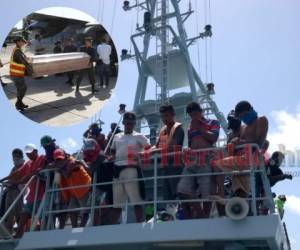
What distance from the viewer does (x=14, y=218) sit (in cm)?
728

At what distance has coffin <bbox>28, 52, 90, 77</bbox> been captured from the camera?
8289mm

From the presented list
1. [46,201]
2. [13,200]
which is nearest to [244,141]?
[46,201]

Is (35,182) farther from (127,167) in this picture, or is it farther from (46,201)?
(127,167)

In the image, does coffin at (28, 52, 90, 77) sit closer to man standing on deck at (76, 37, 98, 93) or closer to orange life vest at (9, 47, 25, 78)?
man standing on deck at (76, 37, 98, 93)

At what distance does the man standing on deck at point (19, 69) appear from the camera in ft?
26.8

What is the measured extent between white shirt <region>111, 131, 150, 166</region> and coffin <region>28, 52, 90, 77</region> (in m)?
2.65

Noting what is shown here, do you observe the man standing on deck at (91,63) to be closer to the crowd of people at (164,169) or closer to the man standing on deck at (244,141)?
the crowd of people at (164,169)

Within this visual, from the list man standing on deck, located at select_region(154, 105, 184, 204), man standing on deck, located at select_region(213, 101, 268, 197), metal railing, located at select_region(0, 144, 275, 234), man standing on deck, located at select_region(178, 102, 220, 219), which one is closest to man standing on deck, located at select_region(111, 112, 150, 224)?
metal railing, located at select_region(0, 144, 275, 234)

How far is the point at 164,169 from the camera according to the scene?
6.02 meters

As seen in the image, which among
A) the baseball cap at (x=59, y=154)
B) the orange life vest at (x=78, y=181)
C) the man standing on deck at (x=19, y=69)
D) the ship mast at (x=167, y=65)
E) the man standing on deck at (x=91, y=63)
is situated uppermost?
the ship mast at (x=167, y=65)

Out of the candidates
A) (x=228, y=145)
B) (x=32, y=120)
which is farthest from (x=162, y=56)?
(x=228, y=145)

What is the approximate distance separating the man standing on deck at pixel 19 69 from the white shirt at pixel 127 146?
2790 mm

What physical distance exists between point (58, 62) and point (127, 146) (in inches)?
118

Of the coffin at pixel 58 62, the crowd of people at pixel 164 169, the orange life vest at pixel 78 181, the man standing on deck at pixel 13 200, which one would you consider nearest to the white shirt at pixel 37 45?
the coffin at pixel 58 62
